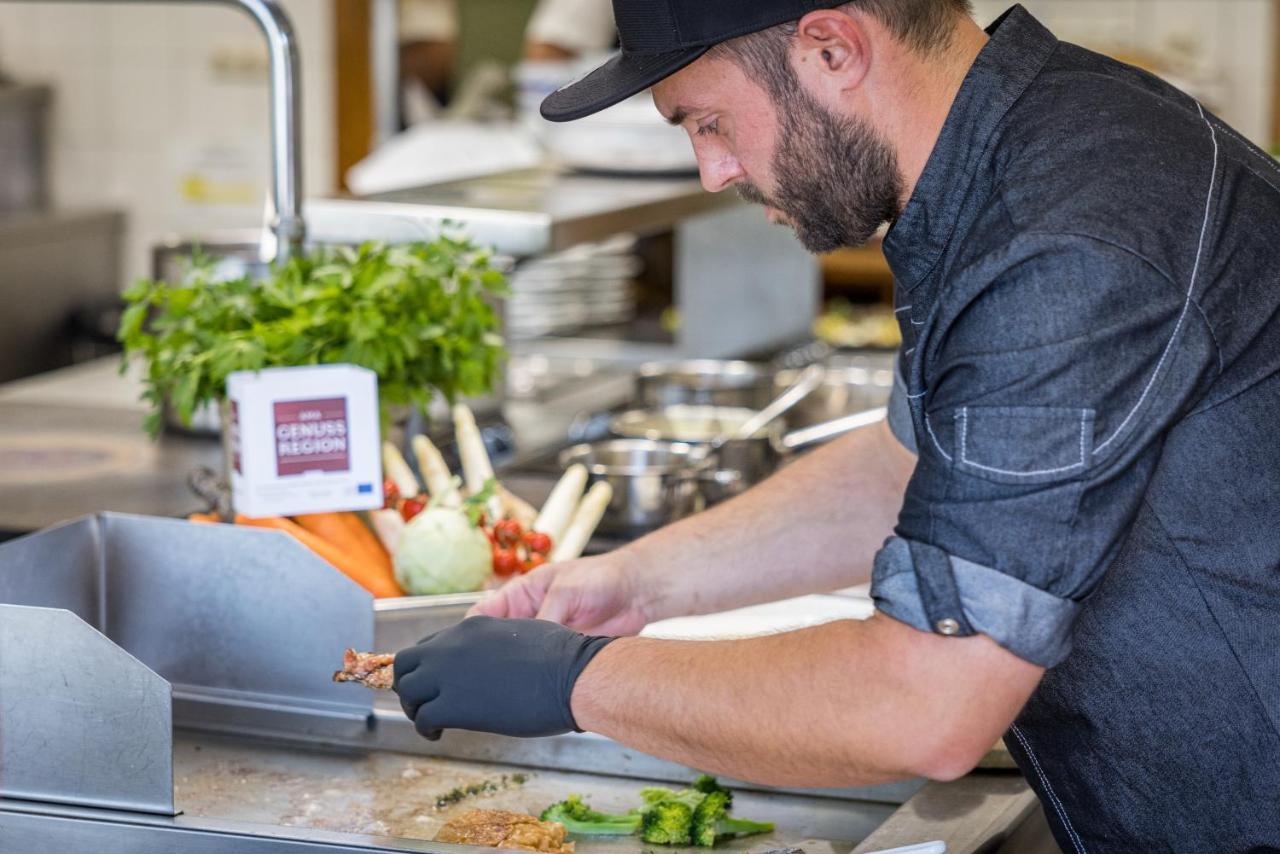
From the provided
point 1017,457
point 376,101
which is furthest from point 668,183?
point 376,101

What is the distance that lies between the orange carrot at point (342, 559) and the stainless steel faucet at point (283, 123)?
1.30 ft

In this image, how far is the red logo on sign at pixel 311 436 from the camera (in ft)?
6.25

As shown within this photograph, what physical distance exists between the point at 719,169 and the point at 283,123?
3.01 feet

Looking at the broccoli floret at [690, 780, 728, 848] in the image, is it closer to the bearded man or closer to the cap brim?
the bearded man

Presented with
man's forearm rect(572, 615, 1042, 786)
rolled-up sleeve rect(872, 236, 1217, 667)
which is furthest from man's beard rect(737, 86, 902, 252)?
man's forearm rect(572, 615, 1042, 786)

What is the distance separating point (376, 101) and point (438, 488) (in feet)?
12.0

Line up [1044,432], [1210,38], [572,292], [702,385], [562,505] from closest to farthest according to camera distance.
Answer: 1. [1044,432]
2. [562,505]
3. [702,385]
4. [572,292]
5. [1210,38]

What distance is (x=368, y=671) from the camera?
153 cm

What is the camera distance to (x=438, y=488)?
6.98ft

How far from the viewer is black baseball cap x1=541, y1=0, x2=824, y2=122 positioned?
1270mm

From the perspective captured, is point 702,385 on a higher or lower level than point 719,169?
lower

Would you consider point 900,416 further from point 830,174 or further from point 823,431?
point 823,431

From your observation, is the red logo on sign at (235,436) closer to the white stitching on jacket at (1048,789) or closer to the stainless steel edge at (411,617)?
the stainless steel edge at (411,617)

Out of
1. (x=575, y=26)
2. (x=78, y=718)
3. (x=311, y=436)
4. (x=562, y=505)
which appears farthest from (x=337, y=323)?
(x=575, y=26)
